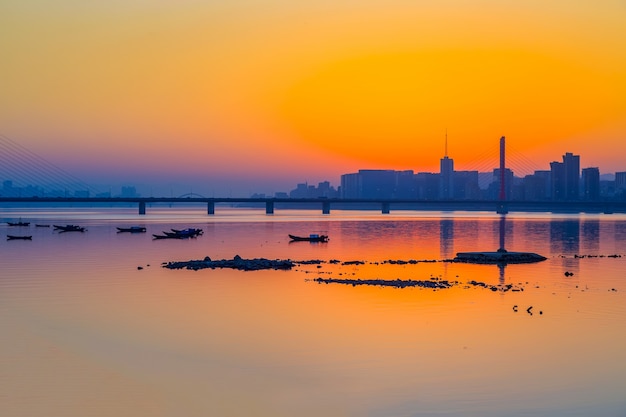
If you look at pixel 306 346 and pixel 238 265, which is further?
pixel 238 265

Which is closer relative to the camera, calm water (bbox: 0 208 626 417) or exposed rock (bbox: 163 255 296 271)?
calm water (bbox: 0 208 626 417)

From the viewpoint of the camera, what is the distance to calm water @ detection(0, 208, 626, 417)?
22781 mm

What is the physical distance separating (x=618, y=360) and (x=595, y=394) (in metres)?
5.35

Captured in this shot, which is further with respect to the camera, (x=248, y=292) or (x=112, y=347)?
(x=248, y=292)

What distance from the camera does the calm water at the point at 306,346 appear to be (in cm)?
2278

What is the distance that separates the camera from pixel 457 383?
24.6 meters

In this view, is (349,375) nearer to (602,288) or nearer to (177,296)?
(177,296)

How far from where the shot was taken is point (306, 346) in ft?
101

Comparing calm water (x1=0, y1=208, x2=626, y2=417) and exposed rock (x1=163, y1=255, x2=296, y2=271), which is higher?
exposed rock (x1=163, y1=255, x2=296, y2=271)

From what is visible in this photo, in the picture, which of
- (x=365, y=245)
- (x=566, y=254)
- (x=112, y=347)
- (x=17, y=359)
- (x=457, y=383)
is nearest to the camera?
(x=457, y=383)

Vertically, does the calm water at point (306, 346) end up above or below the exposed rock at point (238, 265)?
below

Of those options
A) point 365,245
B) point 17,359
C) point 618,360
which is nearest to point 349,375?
point 618,360

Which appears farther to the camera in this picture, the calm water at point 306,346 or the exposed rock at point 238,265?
the exposed rock at point 238,265

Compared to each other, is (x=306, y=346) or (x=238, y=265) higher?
(x=238, y=265)
